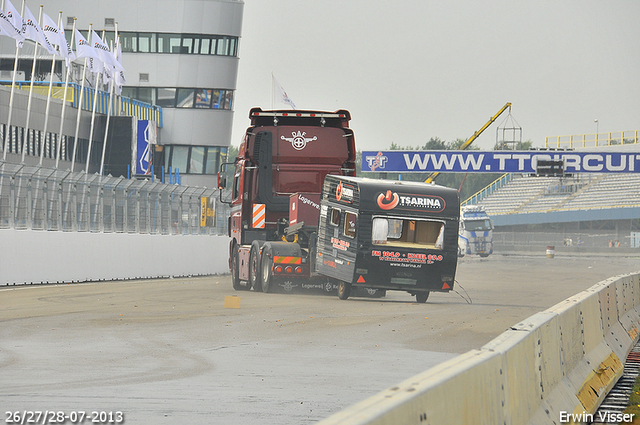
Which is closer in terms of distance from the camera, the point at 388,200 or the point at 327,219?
the point at 388,200

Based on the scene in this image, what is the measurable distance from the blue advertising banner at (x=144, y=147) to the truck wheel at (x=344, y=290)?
3989 centimetres

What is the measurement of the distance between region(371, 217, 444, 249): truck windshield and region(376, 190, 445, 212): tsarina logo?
0.95 ft

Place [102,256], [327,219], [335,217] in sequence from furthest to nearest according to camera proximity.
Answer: [102,256], [327,219], [335,217]

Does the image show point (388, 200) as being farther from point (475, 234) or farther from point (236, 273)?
point (475, 234)

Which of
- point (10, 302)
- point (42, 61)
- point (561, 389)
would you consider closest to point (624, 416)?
point (561, 389)

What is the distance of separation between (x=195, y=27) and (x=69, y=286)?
1615 inches

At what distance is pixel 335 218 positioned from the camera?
21484 mm

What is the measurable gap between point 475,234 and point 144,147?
2443 cm

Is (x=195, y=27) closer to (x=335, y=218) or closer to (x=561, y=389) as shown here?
(x=335, y=218)

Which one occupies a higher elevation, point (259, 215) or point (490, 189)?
point (490, 189)

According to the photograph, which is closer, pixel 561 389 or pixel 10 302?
pixel 561 389

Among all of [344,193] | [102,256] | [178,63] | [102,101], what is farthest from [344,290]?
[178,63]

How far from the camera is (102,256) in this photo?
1074 inches

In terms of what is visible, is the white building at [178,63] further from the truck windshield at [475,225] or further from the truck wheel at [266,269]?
the truck wheel at [266,269]
